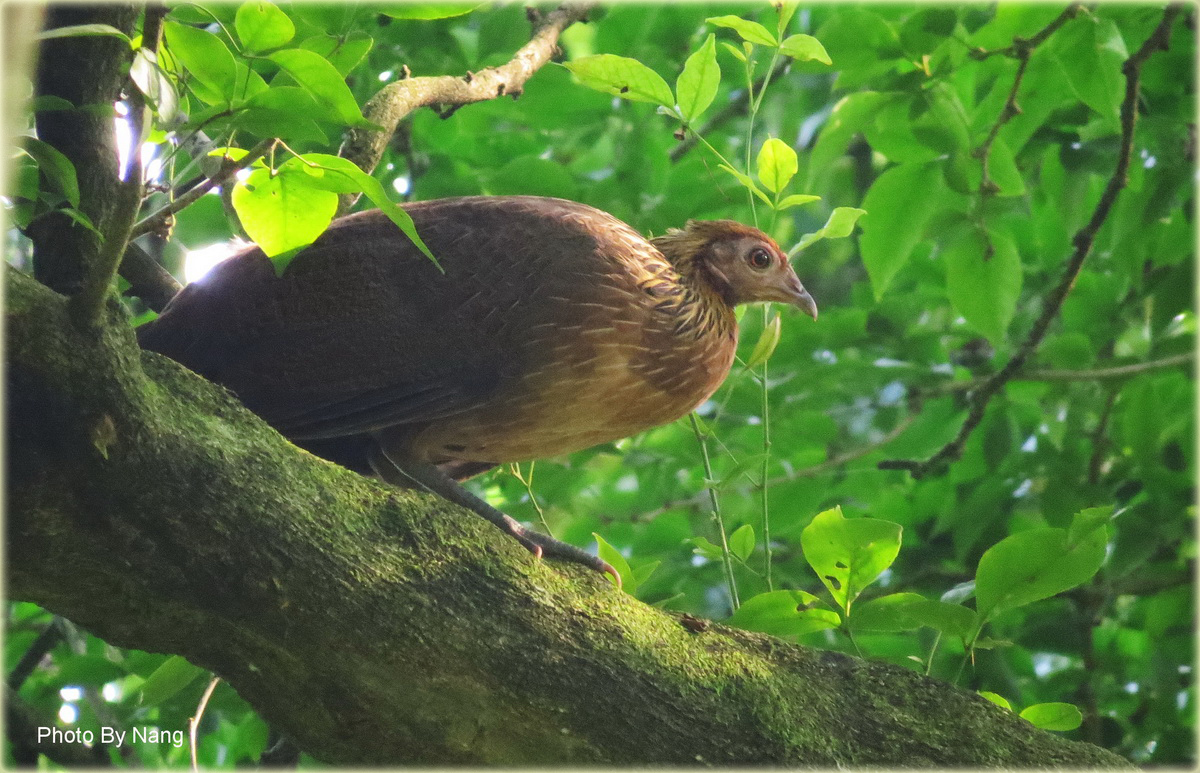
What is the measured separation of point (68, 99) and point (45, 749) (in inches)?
84.0

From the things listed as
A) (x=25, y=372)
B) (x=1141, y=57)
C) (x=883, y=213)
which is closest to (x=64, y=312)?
(x=25, y=372)

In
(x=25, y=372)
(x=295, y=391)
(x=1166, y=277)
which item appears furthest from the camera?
(x=1166, y=277)

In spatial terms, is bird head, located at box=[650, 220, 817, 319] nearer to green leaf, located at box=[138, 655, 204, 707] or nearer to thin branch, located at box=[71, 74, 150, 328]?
green leaf, located at box=[138, 655, 204, 707]

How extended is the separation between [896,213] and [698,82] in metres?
1.07

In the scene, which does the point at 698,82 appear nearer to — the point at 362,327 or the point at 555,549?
the point at 362,327

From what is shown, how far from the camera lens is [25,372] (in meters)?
2.02

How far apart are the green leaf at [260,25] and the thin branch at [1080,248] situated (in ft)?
8.89

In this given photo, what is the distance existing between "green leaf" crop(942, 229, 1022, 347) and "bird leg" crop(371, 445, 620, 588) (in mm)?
1746

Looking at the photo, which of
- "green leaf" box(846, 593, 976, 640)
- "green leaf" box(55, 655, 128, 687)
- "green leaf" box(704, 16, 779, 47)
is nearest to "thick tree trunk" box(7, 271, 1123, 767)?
"green leaf" box(846, 593, 976, 640)

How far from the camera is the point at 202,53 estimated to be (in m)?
2.13

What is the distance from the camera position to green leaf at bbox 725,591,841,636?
2.76m

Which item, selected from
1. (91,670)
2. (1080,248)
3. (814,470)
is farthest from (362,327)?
(1080,248)

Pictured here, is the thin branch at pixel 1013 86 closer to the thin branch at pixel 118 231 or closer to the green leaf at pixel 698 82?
the green leaf at pixel 698 82

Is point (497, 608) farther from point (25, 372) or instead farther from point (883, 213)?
point (883, 213)
